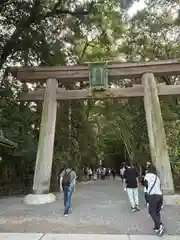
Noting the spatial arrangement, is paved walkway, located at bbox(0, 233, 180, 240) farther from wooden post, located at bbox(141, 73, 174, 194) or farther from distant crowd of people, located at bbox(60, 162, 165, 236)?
wooden post, located at bbox(141, 73, 174, 194)

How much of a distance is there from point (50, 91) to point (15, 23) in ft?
16.1

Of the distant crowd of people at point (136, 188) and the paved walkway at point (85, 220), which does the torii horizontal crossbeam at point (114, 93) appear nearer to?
the distant crowd of people at point (136, 188)

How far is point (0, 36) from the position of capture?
17.0 meters

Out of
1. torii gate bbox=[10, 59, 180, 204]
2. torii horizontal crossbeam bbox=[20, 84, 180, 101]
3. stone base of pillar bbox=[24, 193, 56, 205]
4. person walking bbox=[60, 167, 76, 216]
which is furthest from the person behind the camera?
torii horizontal crossbeam bbox=[20, 84, 180, 101]

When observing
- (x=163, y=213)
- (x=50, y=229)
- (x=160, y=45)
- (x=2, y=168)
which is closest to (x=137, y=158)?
(x=160, y=45)

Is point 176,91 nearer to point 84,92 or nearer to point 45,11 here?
point 84,92

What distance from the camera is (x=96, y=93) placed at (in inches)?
595

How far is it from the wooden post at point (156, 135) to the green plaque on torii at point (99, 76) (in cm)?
187

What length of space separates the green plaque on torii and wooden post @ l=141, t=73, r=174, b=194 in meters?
1.87

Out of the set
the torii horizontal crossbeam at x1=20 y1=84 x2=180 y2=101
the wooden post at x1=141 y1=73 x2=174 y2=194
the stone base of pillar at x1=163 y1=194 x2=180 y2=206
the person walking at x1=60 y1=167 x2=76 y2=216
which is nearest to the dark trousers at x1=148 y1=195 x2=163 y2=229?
the person walking at x1=60 y1=167 x2=76 y2=216

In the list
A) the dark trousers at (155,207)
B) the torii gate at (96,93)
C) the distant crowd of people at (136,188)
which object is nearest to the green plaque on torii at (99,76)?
the torii gate at (96,93)

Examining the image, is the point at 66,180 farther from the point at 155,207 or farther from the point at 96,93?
the point at 96,93

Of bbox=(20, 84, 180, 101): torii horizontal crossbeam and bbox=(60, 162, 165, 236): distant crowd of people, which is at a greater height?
bbox=(20, 84, 180, 101): torii horizontal crossbeam

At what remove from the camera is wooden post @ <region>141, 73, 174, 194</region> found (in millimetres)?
13102
